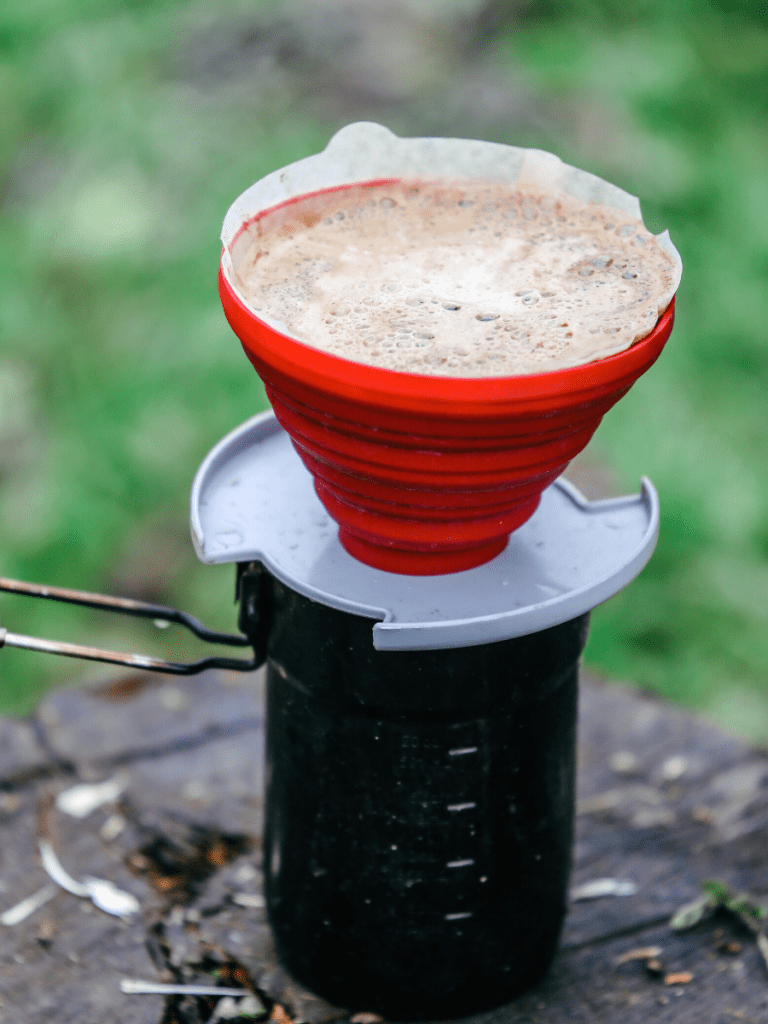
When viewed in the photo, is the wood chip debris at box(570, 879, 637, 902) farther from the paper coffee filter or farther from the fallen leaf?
the paper coffee filter

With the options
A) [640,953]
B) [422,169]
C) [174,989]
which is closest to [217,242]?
[422,169]

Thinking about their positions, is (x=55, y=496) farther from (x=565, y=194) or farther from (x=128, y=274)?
(x=565, y=194)

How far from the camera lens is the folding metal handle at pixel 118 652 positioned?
1625mm

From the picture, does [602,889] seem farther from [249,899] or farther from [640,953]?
[249,899]

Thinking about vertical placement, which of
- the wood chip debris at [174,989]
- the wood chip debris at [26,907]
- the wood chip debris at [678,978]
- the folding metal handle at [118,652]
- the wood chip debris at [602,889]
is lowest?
the wood chip debris at [602,889]

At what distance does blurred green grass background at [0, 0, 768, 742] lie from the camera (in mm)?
3105

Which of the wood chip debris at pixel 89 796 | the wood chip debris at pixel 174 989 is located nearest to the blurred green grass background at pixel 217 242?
the wood chip debris at pixel 89 796

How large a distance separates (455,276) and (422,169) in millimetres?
243

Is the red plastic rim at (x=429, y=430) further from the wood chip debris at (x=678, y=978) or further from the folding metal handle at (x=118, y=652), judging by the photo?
the wood chip debris at (x=678, y=978)

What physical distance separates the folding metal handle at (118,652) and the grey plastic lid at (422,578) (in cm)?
18

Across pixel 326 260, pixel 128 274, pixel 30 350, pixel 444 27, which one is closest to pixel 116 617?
pixel 30 350

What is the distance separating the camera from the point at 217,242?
155 inches

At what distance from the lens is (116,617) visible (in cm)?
320

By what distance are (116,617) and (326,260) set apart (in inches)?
75.8
